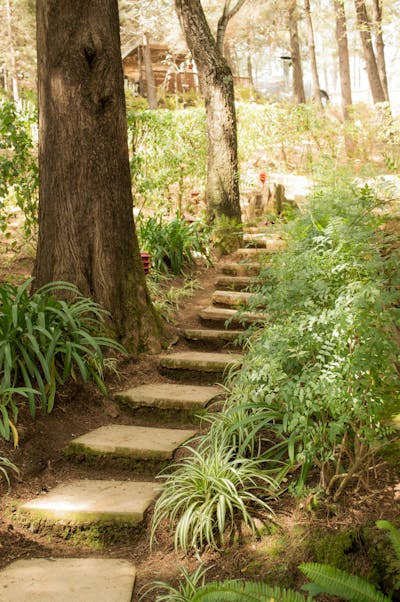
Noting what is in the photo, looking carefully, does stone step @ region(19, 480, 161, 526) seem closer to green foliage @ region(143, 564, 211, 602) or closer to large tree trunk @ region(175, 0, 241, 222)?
green foliage @ region(143, 564, 211, 602)

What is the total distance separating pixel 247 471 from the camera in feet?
12.1

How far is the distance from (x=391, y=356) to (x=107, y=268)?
289 centimetres

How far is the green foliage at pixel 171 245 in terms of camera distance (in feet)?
24.8

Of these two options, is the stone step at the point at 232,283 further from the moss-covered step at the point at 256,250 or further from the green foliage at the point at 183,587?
the green foliage at the point at 183,587

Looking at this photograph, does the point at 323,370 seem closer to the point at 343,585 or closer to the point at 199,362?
the point at 343,585

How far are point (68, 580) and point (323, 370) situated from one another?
171cm

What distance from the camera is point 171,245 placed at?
25.0ft

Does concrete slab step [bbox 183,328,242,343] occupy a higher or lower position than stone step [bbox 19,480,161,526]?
higher

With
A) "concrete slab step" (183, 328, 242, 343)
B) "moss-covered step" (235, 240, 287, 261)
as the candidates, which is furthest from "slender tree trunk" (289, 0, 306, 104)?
"concrete slab step" (183, 328, 242, 343)

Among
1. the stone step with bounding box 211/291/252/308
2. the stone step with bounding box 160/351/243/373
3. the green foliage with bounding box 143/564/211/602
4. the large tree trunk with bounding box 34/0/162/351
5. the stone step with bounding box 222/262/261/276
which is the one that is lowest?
the green foliage with bounding box 143/564/211/602

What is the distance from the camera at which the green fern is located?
2.62 meters

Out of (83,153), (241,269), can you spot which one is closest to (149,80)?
(241,269)

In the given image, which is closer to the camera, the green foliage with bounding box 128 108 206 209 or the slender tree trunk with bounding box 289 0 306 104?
the green foliage with bounding box 128 108 206 209

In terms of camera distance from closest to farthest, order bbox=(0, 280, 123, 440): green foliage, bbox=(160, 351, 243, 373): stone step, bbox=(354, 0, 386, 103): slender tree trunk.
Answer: bbox=(0, 280, 123, 440): green foliage
bbox=(160, 351, 243, 373): stone step
bbox=(354, 0, 386, 103): slender tree trunk
